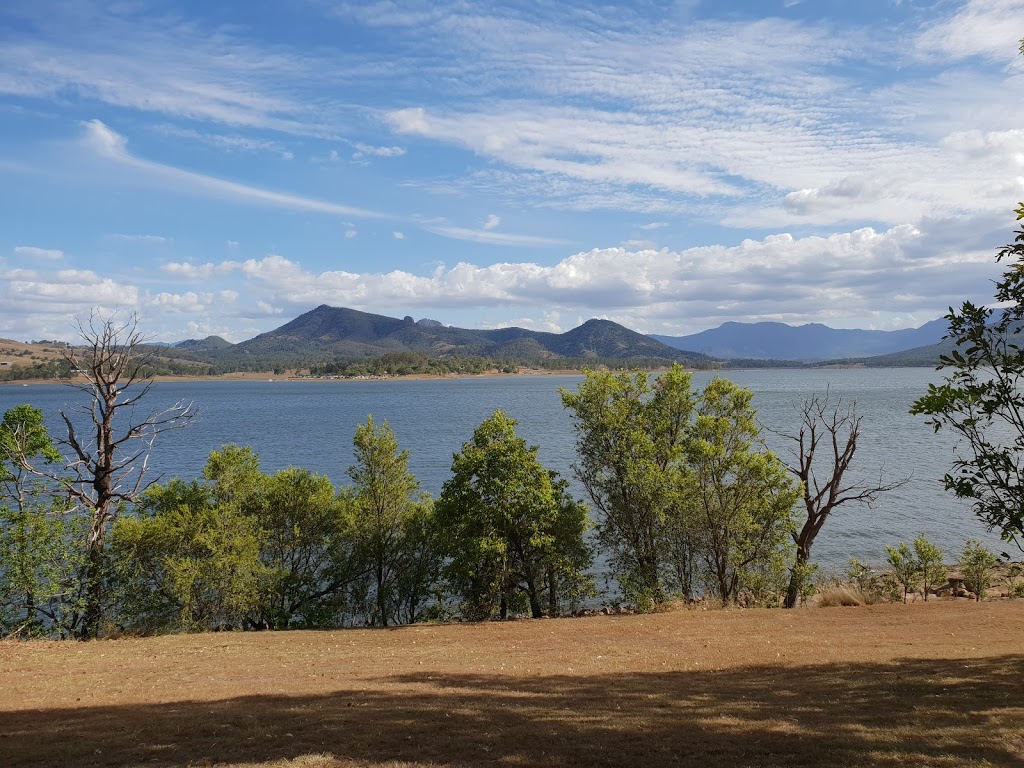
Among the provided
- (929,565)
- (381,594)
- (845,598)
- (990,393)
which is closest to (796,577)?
(845,598)

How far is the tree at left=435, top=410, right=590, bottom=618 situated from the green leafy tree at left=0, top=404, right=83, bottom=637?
524 inches

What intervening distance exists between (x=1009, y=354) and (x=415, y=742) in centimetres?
1026

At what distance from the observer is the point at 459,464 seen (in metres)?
27.1

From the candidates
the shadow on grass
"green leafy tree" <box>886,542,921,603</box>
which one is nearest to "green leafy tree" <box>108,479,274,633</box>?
the shadow on grass

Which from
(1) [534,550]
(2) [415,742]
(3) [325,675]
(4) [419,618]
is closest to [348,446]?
(4) [419,618]

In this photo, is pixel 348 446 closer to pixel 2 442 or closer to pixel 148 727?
pixel 2 442

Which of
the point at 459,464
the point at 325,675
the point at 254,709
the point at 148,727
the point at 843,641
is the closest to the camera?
the point at 148,727

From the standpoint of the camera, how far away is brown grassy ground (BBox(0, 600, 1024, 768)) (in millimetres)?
9359

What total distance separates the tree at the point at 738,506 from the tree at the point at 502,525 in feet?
17.4

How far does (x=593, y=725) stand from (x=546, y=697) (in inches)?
97.3

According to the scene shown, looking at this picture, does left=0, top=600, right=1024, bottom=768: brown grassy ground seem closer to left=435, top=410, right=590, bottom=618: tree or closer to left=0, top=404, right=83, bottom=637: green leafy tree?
left=0, top=404, right=83, bottom=637: green leafy tree

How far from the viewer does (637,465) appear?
92.8 ft

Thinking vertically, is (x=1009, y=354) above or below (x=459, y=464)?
above

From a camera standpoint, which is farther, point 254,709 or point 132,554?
point 132,554
